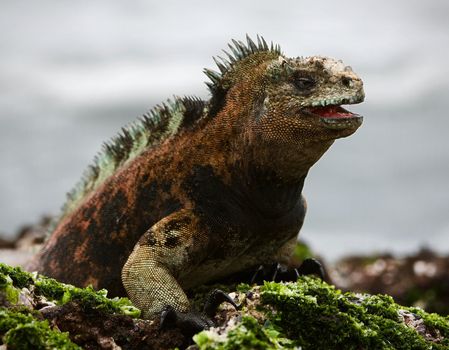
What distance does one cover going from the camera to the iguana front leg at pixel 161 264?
614 cm

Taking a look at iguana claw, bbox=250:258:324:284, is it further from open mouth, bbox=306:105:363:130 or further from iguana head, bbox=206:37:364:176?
open mouth, bbox=306:105:363:130

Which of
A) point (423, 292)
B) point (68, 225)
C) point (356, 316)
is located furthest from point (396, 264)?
point (356, 316)

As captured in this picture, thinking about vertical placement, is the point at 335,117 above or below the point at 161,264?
above

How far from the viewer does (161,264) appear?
254 inches

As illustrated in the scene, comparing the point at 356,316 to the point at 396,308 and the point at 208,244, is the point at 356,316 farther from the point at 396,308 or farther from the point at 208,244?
the point at 208,244

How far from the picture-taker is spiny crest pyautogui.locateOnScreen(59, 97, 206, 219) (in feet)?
24.3

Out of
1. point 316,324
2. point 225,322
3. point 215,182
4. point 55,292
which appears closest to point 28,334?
point 55,292

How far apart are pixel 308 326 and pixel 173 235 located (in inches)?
64.5

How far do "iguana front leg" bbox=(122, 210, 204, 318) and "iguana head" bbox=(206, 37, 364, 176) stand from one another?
0.90m

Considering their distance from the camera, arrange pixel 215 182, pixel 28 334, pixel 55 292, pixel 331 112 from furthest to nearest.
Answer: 1. pixel 215 182
2. pixel 331 112
3. pixel 55 292
4. pixel 28 334

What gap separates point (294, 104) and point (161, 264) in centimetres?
167

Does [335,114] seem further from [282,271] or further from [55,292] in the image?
[55,292]

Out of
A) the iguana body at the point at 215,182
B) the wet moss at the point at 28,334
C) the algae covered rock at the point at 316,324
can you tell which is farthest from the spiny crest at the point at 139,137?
the wet moss at the point at 28,334

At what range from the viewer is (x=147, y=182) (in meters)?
7.29
